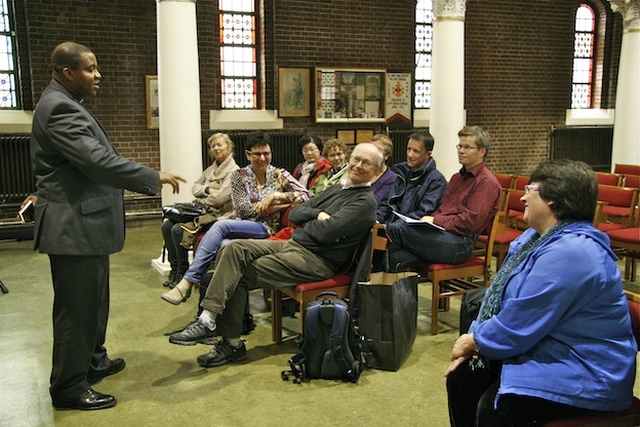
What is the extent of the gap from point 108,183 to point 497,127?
389 inches

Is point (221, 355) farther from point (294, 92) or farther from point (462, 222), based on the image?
point (294, 92)

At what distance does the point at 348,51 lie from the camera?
10.6m

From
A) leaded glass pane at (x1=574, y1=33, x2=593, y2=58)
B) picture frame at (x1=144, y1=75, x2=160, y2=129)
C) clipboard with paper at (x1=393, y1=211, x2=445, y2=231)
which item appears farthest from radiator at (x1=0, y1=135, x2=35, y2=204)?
leaded glass pane at (x1=574, y1=33, x2=593, y2=58)

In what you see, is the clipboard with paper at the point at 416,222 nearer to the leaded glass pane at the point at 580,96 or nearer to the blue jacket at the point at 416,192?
the blue jacket at the point at 416,192

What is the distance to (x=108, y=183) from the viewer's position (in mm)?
3160

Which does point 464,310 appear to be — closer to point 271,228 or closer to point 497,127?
point 271,228

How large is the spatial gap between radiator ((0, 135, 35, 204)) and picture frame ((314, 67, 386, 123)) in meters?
4.27

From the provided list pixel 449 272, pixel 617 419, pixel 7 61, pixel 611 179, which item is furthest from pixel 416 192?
pixel 7 61

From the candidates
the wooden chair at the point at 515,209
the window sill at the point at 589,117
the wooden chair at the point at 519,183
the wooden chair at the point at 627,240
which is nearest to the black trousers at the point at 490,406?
the wooden chair at the point at 627,240

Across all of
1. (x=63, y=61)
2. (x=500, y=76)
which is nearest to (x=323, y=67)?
(x=500, y=76)

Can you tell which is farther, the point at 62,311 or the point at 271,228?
the point at 271,228

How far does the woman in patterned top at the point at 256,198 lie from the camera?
182 inches

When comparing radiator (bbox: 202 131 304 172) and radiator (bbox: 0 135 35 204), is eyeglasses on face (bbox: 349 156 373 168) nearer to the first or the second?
radiator (bbox: 202 131 304 172)

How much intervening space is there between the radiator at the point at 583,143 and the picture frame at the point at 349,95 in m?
3.78
